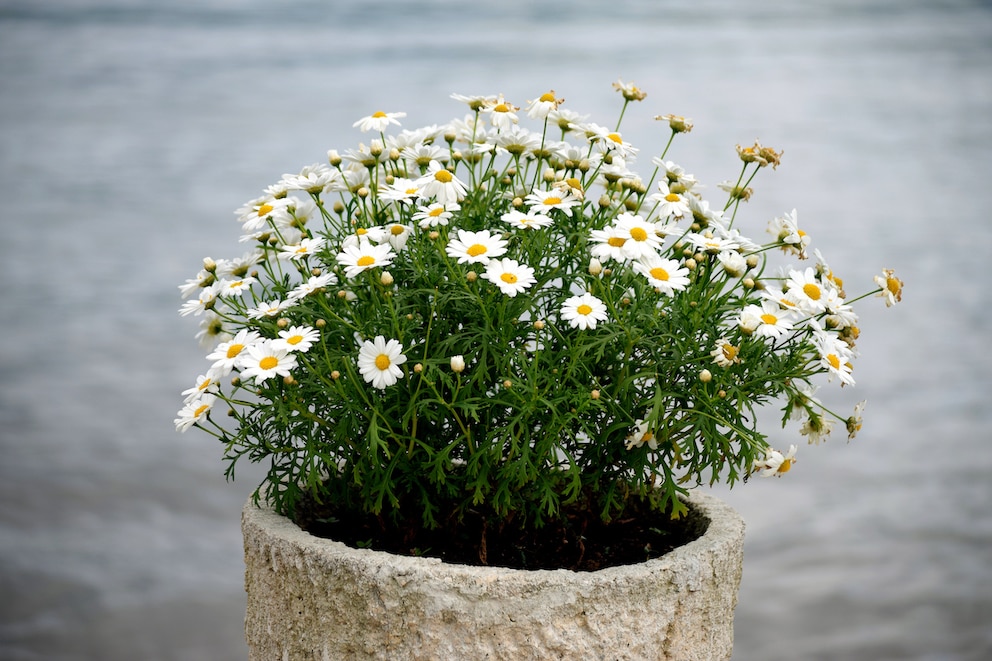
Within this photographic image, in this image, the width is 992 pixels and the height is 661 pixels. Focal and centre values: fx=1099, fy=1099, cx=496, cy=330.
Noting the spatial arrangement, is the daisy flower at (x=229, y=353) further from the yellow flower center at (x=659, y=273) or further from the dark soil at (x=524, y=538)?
the yellow flower center at (x=659, y=273)

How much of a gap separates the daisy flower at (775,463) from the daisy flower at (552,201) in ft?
1.55

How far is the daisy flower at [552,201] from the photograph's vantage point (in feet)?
5.14

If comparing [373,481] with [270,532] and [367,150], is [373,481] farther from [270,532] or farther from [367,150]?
[367,150]

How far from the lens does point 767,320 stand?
1.56m

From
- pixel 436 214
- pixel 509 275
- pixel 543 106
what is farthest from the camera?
pixel 543 106

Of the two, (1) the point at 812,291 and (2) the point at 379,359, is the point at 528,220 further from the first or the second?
(1) the point at 812,291

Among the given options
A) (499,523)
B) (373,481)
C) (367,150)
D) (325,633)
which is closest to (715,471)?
(499,523)

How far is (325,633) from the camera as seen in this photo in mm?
1577

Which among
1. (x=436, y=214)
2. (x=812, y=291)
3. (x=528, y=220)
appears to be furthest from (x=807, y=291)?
(x=436, y=214)

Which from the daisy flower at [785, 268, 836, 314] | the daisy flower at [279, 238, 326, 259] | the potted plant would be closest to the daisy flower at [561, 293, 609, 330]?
the potted plant

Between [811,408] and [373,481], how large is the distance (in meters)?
0.68

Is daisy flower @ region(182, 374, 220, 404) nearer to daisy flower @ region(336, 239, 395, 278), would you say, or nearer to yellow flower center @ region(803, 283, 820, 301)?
daisy flower @ region(336, 239, 395, 278)

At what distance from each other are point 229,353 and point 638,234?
607 millimetres

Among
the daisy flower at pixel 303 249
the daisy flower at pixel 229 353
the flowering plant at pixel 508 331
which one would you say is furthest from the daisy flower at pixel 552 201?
the daisy flower at pixel 229 353
